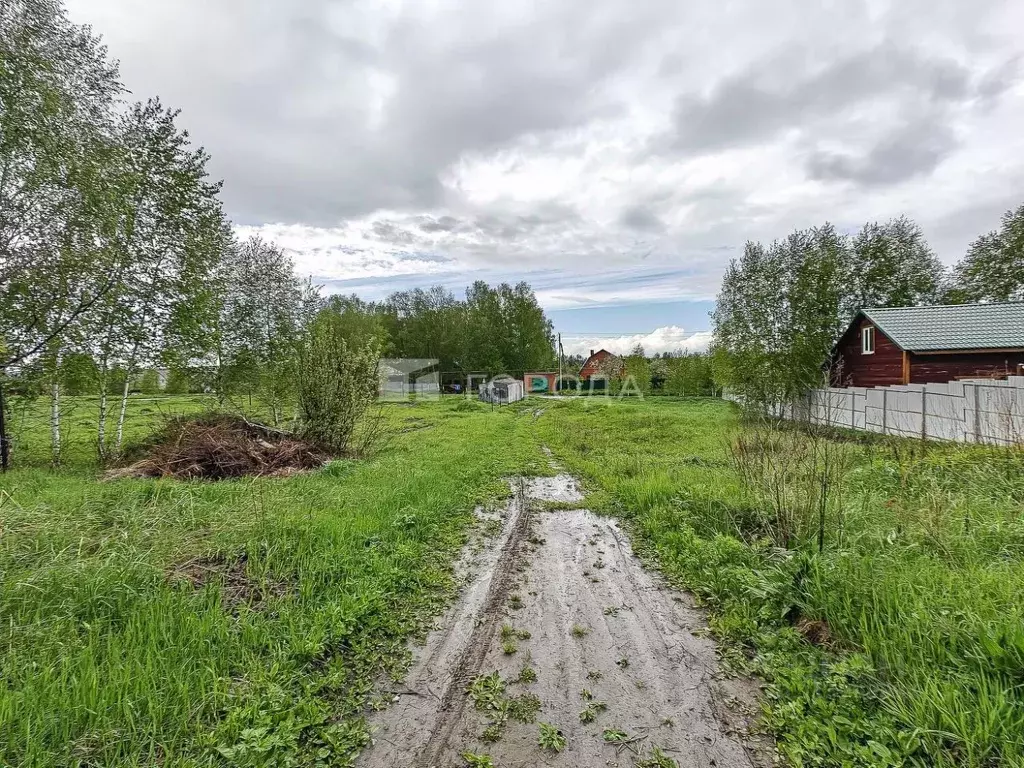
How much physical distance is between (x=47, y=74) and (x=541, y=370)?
4472 cm

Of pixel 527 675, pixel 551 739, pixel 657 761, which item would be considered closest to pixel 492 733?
pixel 551 739

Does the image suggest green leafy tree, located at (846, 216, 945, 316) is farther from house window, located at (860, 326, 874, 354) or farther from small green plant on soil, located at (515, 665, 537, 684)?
small green plant on soil, located at (515, 665, 537, 684)

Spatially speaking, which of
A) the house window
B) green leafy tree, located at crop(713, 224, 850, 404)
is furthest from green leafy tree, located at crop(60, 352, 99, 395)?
the house window

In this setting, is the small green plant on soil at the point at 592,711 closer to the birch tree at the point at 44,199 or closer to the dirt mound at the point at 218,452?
the dirt mound at the point at 218,452

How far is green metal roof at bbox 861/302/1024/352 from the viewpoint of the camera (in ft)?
47.9

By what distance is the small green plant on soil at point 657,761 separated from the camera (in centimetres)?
194

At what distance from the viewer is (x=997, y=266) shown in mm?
24422

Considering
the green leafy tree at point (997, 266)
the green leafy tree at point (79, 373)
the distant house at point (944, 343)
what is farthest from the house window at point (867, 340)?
the green leafy tree at point (79, 373)

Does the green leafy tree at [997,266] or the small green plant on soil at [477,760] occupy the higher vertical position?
the green leafy tree at [997,266]

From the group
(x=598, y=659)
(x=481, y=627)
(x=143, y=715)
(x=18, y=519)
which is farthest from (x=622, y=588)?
(x=18, y=519)

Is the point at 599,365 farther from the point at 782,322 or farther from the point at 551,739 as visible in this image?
the point at 551,739

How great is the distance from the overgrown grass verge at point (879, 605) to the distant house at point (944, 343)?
36.7ft

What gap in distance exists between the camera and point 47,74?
7.64 metres

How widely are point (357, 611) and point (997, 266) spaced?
37.7 meters
